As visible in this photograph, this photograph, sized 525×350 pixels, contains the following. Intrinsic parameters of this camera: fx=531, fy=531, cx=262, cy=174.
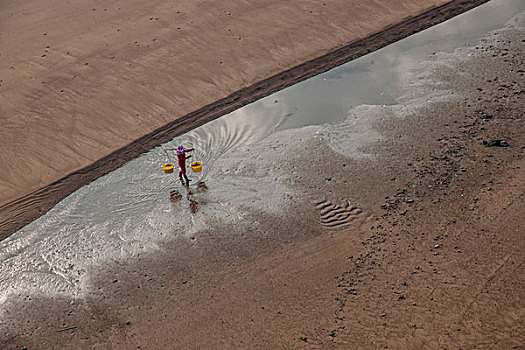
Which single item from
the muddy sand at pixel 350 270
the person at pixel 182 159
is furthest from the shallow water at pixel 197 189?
the muddy sand at pixel 350 270

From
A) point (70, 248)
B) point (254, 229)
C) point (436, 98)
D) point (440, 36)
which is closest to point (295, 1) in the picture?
point (440, 36)

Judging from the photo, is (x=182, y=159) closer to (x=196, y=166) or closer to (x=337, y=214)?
(x=196, y=166)

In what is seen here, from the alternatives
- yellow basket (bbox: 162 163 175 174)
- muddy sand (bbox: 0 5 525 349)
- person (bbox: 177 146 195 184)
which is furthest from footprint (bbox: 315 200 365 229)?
yellow basket (bbox: 162 163 175 174)

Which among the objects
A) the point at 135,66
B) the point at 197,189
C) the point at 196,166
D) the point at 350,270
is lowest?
the point at 350,270

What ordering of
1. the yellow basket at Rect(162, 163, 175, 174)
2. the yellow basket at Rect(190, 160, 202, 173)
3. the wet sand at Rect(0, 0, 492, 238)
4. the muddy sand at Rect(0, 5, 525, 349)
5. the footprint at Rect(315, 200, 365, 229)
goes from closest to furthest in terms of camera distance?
the muddy sand at Rect(0, 5, 525, 349) → the footprint at Rect(315, 200, 365, 229) → the yellow basket at Rect(190, 160, 202, 173) → the yellow basket at Rect(162, 163, 175, 174) → the wet sand at Rect(0, 0, 492, 238)

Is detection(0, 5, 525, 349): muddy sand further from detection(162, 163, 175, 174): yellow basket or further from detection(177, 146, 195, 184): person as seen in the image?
detection(162, 163, 175, 174): yellow basket

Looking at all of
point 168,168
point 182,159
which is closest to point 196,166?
point 182,159
